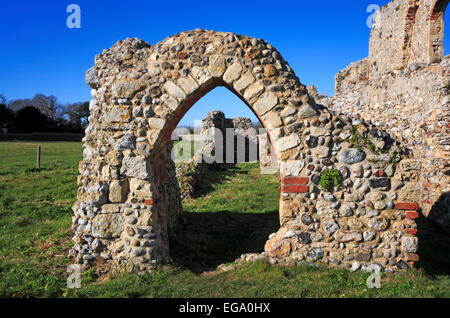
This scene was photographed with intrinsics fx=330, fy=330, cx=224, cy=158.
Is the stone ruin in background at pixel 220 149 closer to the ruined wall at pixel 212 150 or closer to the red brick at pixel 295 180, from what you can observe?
the ruined wall at pixel 212 150

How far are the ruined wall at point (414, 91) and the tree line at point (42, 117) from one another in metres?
39.7

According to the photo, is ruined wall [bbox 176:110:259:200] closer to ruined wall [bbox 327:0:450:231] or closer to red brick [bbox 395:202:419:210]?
ruined wall [bbox 327:0:450:231]

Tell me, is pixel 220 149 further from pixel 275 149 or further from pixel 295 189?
pixel 295 189

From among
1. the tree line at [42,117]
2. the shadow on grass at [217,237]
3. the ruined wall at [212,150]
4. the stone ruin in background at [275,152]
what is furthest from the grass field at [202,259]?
the tree line at [42,117]

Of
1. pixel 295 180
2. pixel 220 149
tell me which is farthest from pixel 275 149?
pixel 220 149

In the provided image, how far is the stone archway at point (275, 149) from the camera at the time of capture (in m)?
5.07

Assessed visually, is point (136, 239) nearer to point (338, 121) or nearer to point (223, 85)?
point (223, 85)

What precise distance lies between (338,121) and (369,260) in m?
2.17

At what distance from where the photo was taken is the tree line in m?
40.6

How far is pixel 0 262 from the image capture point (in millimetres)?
5711

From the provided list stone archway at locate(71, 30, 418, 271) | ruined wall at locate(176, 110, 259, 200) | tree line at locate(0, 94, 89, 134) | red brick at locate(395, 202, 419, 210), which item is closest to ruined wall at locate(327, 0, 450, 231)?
red brick at locate(395, 202, 419, 210)

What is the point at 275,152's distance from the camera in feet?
18.2
